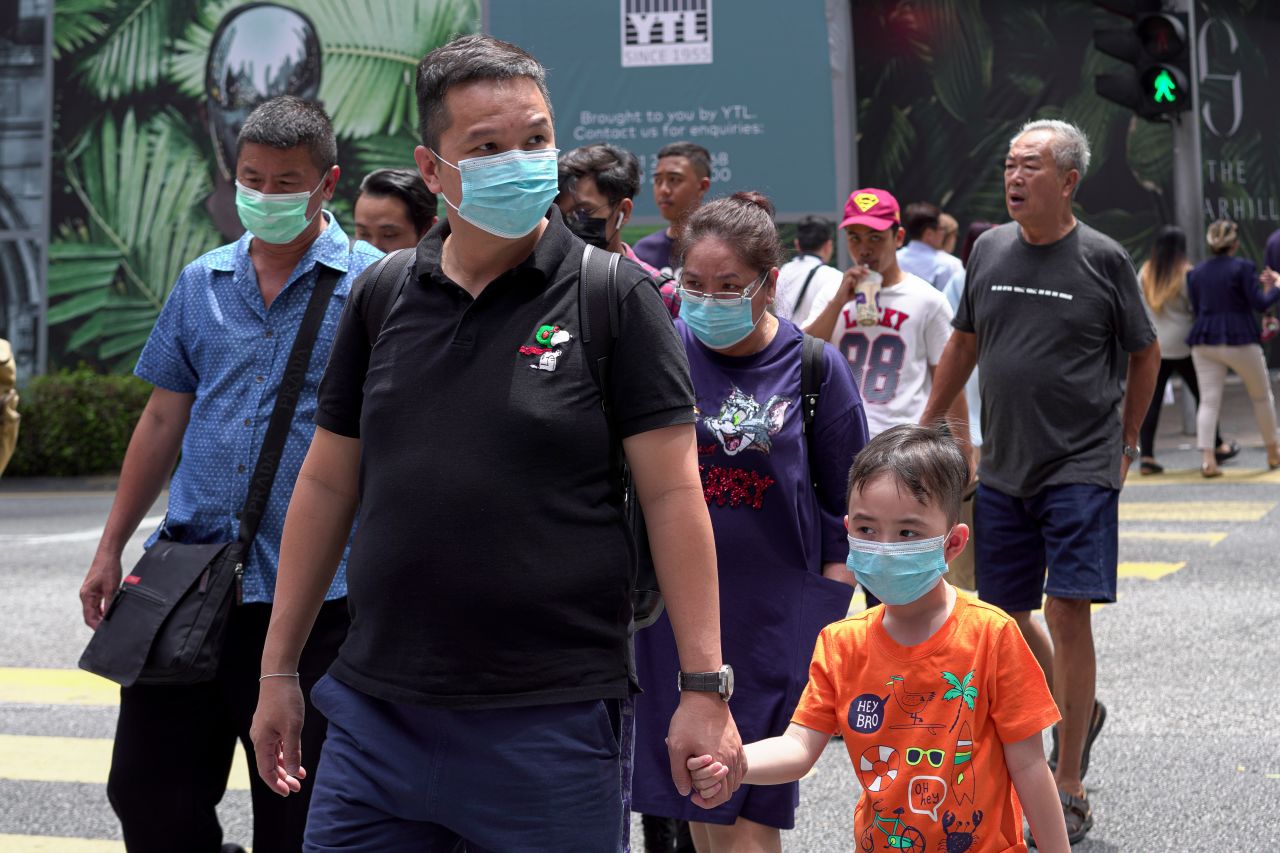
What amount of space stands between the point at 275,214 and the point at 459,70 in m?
1.37

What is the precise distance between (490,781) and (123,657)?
148cm

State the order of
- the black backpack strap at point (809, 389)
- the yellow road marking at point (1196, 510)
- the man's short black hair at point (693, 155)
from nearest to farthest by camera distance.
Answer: the black backpack strap at point (809, 389)
the man's short black hair at point (693, 155)
the yellow road marking at point (1196, 510)

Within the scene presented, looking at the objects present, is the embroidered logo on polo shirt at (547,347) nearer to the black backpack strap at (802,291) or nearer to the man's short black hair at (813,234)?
the black backpack strap at (802,291)

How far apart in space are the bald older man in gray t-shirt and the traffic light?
761 cm

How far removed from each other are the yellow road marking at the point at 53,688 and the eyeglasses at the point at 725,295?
438cm

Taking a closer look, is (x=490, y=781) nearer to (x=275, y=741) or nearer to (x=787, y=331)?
(x=275, y=741)

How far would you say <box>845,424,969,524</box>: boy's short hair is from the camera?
320cm

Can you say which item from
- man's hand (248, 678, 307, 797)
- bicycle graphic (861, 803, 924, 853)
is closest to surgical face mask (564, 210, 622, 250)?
man's hand (248, 678, 307, 797)

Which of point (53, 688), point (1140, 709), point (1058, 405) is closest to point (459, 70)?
point (1058, 405)

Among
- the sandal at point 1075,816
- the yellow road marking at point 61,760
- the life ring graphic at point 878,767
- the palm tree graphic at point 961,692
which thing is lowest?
the yellow road marking at point 61,760

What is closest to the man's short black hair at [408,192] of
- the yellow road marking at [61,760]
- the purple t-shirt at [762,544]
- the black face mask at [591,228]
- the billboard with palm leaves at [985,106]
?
the black face mask at [591,228]

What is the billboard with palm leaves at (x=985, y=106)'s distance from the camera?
1914 centimetres

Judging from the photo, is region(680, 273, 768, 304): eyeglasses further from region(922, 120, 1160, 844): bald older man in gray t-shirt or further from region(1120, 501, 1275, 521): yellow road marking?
region(1120, 501, 1275, 521): yellow road marking

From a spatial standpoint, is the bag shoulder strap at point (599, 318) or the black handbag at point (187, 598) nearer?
the bag shoulder strap at point (599, 318)
